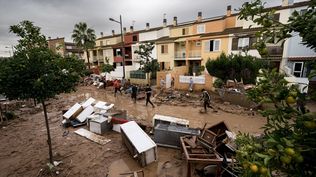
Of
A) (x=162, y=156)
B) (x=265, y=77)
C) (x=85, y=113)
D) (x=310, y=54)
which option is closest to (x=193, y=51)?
(x=310, y=54)

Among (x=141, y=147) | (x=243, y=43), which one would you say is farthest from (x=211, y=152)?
(x=243, y=43)

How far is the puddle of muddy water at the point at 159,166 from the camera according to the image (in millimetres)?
6004

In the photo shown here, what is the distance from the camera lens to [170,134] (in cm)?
746

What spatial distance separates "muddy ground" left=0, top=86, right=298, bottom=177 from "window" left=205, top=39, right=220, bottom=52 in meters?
11.9

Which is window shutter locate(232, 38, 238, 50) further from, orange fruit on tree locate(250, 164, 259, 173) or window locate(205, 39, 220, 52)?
orange fruit on tree locate(250, 164, 259, 173)

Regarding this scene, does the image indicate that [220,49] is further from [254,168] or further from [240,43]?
[254,168]

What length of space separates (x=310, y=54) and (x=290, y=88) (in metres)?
21.0

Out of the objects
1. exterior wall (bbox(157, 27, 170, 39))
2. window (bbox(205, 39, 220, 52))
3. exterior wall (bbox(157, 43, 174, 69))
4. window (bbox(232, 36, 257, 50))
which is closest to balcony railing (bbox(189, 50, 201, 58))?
window (bbox(205, 39, 220, 52))

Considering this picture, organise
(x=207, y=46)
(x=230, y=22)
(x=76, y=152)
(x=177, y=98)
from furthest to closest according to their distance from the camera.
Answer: (x=230, y=22) → (x=207, y=46) → (x=177, y=98) → (x=76, y=152)

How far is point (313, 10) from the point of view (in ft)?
5.90

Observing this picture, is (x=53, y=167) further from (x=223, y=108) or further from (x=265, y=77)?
(x=223, y=108)

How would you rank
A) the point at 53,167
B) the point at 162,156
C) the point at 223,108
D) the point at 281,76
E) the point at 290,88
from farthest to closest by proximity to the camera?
the point at 223,108
the point at 162,156
the point at 53,167
the point at 281,76
the point at 290,88

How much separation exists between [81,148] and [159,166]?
3799 millimetres

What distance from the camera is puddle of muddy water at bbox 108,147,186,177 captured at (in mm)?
6004
